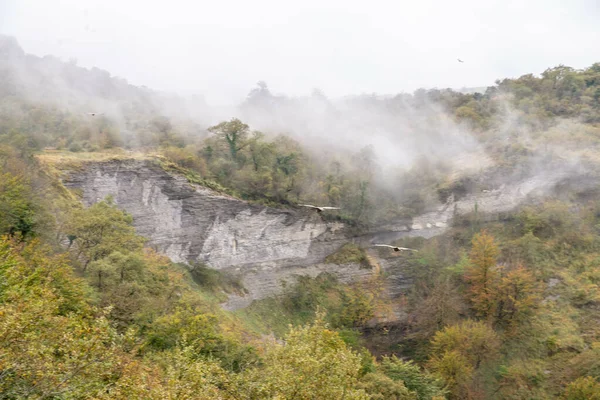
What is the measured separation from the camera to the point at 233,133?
3762cm

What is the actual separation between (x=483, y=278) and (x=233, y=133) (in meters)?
25.1

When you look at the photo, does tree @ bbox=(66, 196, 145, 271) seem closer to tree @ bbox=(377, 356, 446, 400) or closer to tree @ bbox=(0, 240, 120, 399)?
tree @ bbox=(0, 240, 120, 399)

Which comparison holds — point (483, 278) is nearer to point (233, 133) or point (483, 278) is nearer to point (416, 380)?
point (416, 380)

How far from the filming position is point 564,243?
33.8m

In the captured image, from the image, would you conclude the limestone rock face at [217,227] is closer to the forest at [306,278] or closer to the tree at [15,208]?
the forest at [306,278]

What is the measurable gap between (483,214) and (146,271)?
3385 cm

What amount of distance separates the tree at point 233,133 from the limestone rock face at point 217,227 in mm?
6703

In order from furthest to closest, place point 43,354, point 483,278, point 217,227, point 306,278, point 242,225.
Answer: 1. point 306,278
2. point 242,225
3. point 217,227
4. point 483,278
5. point 43,354

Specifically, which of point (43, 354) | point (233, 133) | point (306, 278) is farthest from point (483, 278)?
point (43, 354)

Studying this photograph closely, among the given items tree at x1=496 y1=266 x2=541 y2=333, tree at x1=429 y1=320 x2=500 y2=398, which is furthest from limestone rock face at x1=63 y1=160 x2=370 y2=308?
tree at x1=496 y1=266 x2=541 y2=333

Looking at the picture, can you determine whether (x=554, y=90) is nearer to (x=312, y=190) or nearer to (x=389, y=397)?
(x=312, y=190)

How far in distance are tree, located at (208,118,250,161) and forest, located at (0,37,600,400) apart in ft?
0.73

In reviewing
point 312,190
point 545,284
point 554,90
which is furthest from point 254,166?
point 554,90

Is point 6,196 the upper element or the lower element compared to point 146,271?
upper
